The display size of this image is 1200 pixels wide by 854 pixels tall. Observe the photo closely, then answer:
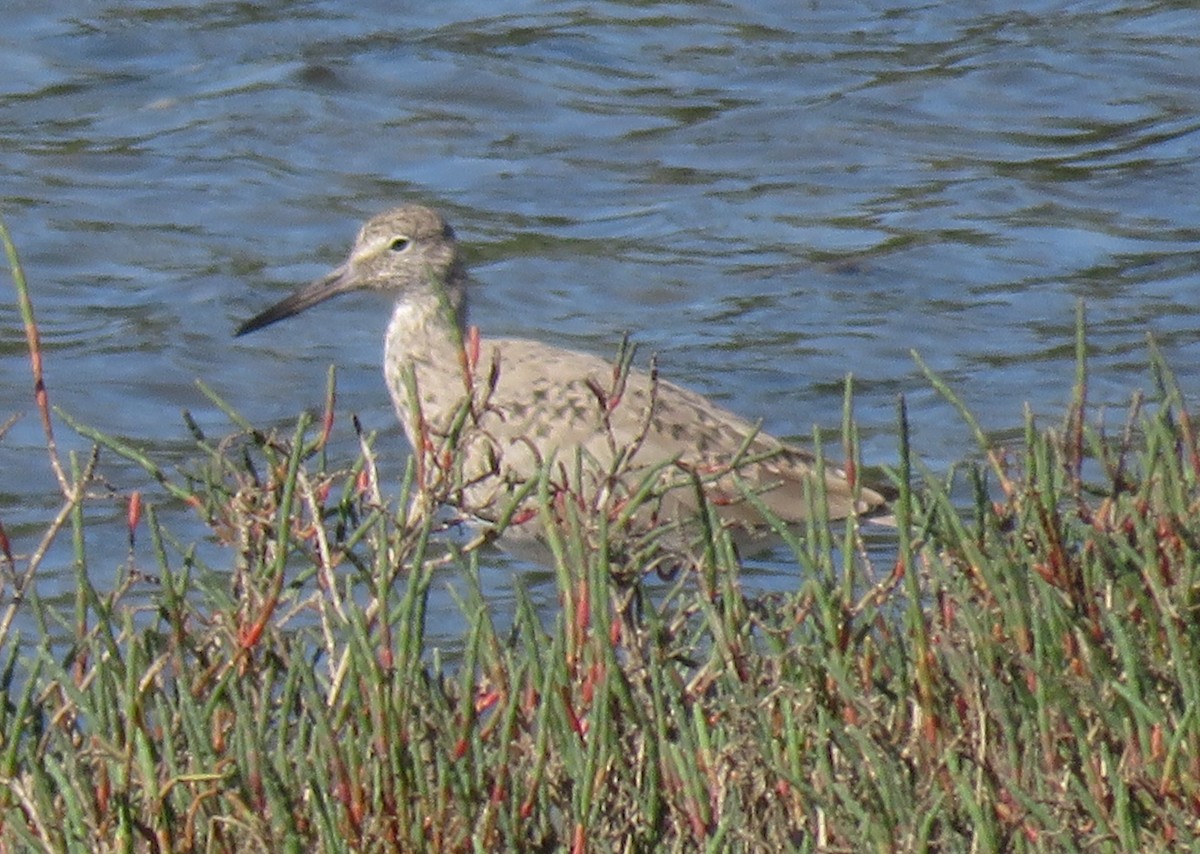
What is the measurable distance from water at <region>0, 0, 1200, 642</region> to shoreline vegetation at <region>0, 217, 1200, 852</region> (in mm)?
3613

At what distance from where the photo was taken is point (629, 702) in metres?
3.68

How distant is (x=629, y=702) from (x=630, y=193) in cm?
737

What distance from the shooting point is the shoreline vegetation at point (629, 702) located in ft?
11.5

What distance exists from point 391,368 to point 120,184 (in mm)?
3363

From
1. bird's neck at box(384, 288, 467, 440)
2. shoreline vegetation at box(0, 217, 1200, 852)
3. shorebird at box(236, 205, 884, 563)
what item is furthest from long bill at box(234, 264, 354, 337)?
shoreline vegetation at box(0, 217, 1200, 852)

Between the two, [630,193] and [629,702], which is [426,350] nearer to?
[630,193]

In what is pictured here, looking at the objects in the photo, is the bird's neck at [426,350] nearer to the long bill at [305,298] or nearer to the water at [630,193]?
the long bill at [305,298]

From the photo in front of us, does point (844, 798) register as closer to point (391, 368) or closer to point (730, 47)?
point (391, 368)

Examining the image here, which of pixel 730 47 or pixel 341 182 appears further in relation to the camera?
pixel 730 47

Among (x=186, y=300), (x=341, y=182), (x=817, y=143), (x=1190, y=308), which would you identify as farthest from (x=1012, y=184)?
(x=186, y=300)

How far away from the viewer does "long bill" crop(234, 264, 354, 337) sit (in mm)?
8070

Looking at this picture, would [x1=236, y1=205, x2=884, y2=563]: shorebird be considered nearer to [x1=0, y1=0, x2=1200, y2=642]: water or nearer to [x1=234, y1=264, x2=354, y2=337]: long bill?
[x1=234, y1=264, x2=354, y2=337]: long bill

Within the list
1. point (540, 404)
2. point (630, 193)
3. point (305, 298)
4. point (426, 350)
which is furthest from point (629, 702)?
point (630, 193)

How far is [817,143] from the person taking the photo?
1147cm
